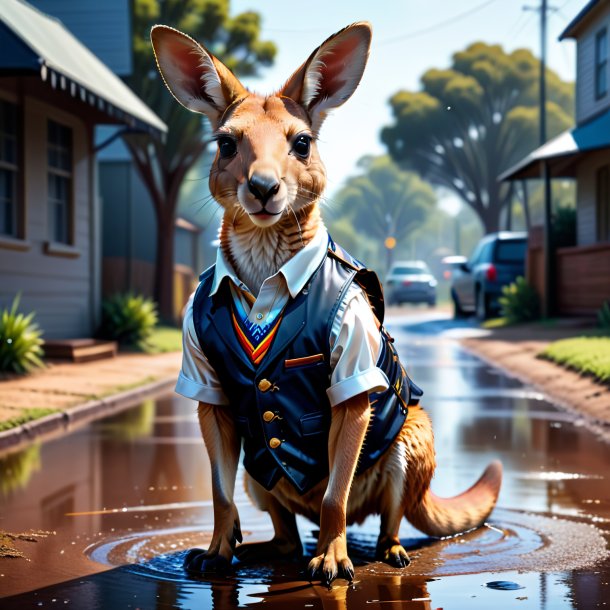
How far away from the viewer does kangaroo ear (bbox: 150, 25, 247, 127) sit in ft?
15.0

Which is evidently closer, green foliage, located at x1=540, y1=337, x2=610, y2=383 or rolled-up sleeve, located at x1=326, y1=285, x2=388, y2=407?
rolled-up sleeve, located at x1=326, y1=285, x2=388, y2=407

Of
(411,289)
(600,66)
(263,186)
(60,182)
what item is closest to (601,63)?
(600,66)

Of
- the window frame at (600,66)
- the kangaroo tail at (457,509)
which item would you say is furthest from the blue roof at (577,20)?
the kangaroo tail at (457,509)

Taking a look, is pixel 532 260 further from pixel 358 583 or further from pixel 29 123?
pixel 358 583

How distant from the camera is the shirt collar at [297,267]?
177 inches

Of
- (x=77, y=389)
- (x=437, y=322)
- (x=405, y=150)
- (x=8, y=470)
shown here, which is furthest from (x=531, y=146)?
(x=8, y=470)

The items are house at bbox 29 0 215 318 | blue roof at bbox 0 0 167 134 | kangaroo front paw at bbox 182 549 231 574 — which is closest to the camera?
kangaroo front paw at bbox 182 549 231 574

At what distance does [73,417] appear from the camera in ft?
37.4

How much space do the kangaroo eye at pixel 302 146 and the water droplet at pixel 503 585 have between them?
2.00 m

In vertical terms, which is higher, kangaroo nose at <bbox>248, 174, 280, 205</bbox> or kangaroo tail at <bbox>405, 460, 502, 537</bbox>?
kangaroo nose at <bbox>248, 174, 280, 205</bbox>

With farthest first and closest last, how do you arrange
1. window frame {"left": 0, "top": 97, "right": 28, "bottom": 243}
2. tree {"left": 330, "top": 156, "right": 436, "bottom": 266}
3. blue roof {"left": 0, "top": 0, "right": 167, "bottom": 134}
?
tree {"left": 330, "top": 156, "right": 436, "bottom": 266} → window frame {"left": 0, "top": 97, "right": 28, "bottom": 243} → blue roof {"left": 0, "top": 0, "right": 167, "bottom": 134}

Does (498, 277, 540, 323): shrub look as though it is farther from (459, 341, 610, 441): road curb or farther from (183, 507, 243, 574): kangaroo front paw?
(183, 507, 243, 574): kangaroo front paw

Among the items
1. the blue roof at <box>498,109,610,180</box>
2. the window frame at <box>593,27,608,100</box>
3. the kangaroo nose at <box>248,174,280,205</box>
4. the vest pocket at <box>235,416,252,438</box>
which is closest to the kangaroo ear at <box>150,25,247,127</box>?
the kangaroo nose at <box>248,174,280,205</box>


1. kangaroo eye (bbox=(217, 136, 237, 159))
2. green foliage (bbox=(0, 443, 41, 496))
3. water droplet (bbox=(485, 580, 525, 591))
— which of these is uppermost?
kangaroo eye (bbox=(217, 136, 237, 159))
